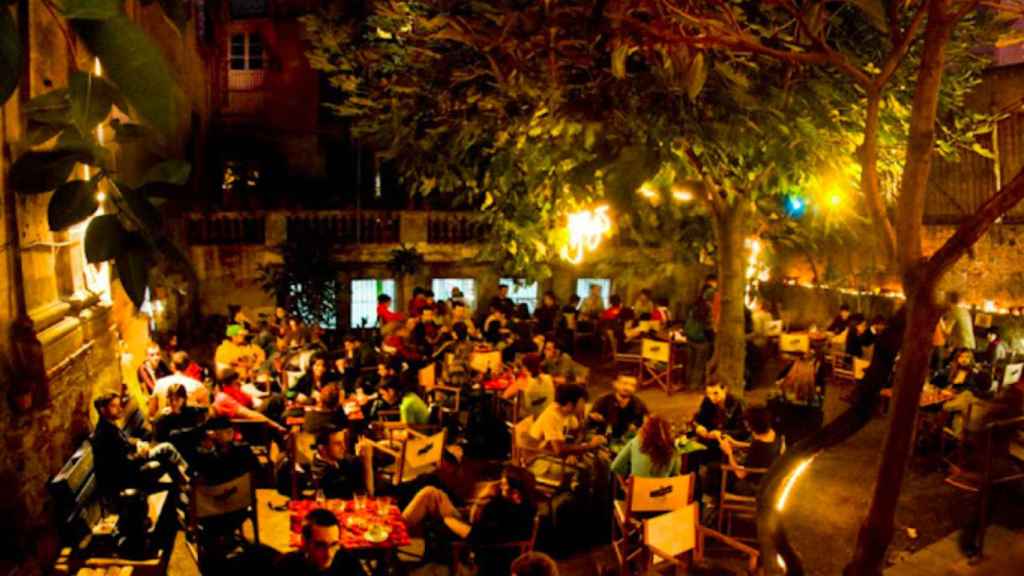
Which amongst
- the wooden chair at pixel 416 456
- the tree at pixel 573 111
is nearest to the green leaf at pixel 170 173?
the tree at pixel 573 111

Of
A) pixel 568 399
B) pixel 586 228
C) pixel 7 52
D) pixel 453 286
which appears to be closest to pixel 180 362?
pixel 568 399

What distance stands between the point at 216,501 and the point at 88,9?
6.00m

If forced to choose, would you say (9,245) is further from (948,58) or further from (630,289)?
(630,289)

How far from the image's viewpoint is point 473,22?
21.4ft

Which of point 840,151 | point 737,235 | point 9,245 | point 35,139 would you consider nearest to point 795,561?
point 35,139

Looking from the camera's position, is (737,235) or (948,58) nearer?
(948,58)

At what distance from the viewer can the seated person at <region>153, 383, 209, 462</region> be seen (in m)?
8.22

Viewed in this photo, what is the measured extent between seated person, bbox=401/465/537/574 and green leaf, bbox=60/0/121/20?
5.33 meters

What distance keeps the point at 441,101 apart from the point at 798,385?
695cm

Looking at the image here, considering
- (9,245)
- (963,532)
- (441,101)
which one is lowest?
(963,532)

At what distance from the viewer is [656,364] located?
1404cm

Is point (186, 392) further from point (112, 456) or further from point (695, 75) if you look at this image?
point (695, 75)

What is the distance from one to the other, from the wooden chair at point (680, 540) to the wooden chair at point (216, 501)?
3.48 metres

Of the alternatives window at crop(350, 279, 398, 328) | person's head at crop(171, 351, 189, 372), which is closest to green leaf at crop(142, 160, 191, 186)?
person's head at crop(171, 351, 189, 372)
